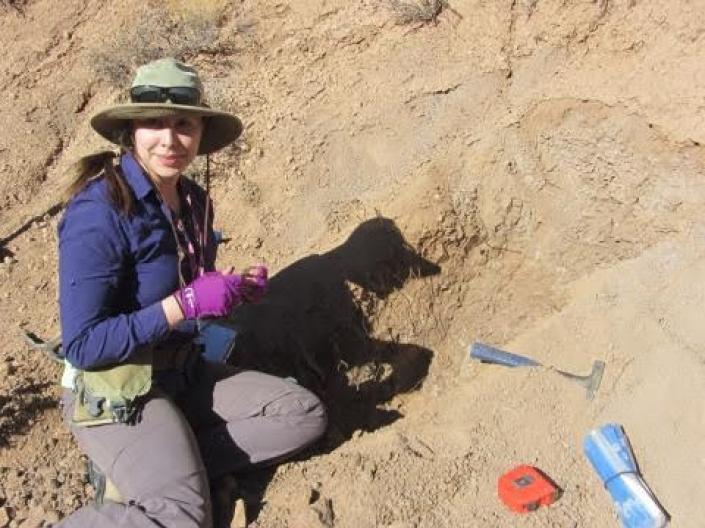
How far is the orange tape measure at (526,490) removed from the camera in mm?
2760

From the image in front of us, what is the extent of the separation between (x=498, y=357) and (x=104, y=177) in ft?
6.02

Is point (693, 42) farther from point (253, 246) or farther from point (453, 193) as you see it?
point (253, 246)

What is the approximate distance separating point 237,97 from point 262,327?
1.57m

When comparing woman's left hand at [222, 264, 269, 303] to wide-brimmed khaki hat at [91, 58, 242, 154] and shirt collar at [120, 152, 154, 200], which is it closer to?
shirt collar at [120, 152, 154, 200]

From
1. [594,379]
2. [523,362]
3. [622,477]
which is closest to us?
[622,477]

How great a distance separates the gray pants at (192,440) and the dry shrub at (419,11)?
2430 millimetres

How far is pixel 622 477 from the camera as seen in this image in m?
2.82

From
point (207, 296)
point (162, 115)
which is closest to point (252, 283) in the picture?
point (207, 296)

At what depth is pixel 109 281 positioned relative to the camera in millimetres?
2498

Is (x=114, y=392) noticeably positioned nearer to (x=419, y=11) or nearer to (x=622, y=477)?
(x=622, y=477)

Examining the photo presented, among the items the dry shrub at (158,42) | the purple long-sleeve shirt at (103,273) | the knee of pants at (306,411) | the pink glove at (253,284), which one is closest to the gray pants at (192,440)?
the knee of pants at (306,411)

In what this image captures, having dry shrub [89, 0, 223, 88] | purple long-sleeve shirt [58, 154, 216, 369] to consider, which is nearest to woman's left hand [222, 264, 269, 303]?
purple long-sleeve shirt [58, 154, 216, 369]

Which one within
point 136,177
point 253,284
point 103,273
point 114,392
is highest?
point 136,177

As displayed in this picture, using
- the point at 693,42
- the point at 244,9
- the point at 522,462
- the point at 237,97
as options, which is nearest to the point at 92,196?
the point at 522,462
